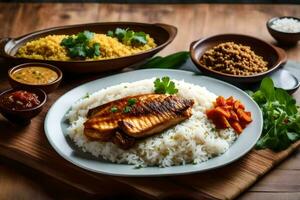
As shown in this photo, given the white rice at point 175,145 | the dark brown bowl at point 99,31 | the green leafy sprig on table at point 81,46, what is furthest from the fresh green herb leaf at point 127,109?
the green leafy sprig on table at point 81,46

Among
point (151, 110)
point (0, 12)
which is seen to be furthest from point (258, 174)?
point (0, 12)

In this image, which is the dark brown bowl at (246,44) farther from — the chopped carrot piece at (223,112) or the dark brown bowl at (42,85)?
the dark brown bowl at (42,85)

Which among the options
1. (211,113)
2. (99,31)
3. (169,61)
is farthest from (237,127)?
(99,31)

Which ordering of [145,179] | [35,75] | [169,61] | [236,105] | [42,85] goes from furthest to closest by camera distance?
[169,61] → [35,75] → [42,85] → [236,105] → [145,179]

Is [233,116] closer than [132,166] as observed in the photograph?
No

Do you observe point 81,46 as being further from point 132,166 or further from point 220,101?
point 132,166
